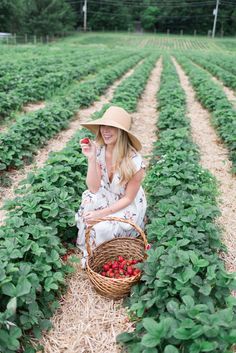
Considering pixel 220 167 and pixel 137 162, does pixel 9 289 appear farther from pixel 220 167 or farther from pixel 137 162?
pixel 220 167

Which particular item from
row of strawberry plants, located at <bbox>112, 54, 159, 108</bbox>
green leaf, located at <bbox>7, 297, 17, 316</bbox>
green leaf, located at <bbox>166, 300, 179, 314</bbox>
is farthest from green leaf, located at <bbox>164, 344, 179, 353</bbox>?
row of strawberry plants, located at <bbox>112, 54, 159, 108</bbox>

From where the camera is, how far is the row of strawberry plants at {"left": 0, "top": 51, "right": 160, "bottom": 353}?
2.38m

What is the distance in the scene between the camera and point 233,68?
17062 mm

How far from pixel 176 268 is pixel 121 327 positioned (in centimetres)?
65

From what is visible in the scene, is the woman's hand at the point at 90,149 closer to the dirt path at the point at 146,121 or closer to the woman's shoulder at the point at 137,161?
the woman's shoulder at the point at 137,161

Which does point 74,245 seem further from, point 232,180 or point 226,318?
point 232,180

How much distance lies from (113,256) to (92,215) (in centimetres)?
47

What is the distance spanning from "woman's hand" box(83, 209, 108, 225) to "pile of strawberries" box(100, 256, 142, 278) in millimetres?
406

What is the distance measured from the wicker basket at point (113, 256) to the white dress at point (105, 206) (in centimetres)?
8

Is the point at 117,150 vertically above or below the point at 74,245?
above

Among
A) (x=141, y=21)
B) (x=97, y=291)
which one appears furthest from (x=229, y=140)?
(x=141, y=21)

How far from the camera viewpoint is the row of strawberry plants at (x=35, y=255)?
238 centimetres

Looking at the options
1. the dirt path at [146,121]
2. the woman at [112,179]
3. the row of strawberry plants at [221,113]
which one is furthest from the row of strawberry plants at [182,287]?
the row of strawberry plants at [221,113]

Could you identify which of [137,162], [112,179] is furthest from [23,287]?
[137,162]
